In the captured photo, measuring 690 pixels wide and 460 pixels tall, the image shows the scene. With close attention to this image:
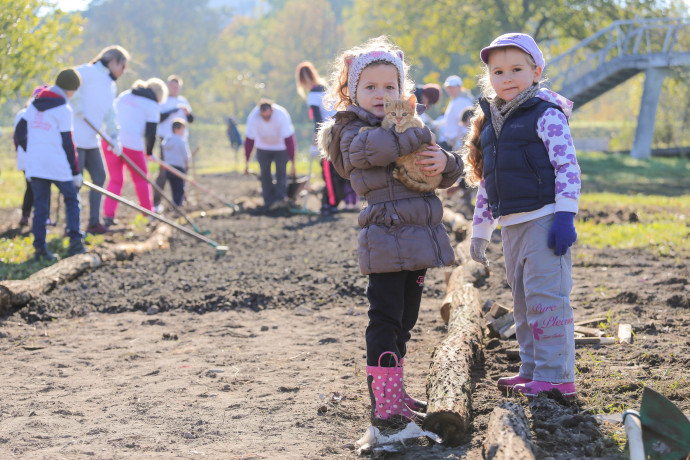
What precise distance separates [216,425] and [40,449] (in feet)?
2.58

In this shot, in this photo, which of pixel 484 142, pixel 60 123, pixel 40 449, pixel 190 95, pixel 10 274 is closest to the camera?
pixel 40 449

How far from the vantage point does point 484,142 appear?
12.4ft

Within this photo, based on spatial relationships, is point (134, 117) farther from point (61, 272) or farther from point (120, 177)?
point (61, 272)

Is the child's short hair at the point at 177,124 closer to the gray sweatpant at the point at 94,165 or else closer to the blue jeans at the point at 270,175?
the blue jeans at the point at 270,175

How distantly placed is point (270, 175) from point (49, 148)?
17.1 ft

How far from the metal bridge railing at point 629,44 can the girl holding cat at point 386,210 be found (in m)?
23.1

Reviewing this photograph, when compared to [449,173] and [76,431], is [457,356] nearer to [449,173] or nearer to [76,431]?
[449,173]

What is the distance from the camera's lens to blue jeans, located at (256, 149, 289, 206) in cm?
1223

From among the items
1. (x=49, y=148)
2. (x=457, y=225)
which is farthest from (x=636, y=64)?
(x=49, y=148)

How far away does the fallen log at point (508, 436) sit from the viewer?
8.64 feet

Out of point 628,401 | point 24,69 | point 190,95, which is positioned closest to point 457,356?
point 628,401

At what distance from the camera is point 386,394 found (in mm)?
3459

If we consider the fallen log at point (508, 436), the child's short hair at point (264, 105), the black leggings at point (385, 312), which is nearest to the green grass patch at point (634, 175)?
the child's short hair at point (264, 105)

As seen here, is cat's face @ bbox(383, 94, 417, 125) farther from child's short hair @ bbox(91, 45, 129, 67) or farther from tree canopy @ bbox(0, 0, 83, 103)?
tree canopy @ bbox(0, 0, 83, 103)
